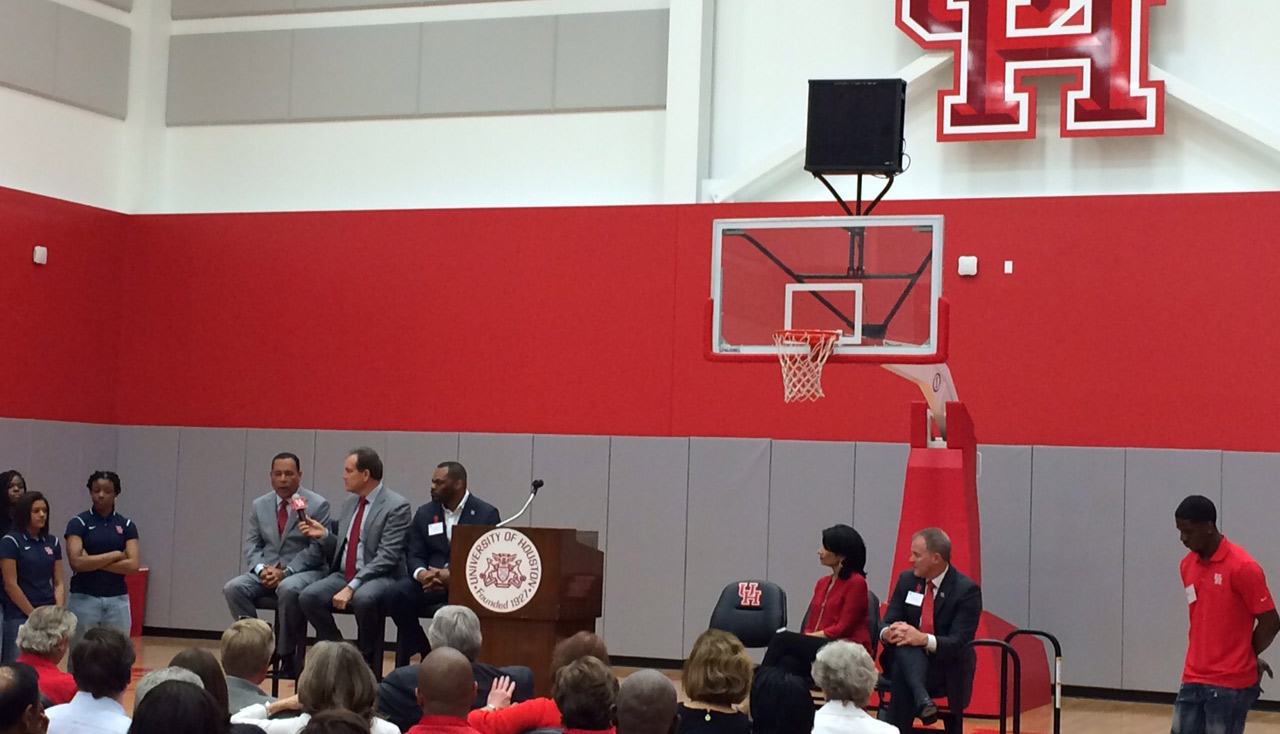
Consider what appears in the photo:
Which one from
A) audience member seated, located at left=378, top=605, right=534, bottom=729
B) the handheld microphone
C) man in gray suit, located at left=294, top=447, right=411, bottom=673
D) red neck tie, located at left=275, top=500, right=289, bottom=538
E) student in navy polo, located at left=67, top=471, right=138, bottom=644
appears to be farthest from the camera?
red neck tie, located at left=275, top=500, right=289, bottom=538

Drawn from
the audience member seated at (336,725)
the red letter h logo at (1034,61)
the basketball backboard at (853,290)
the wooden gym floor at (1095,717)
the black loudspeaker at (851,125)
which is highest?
the red letter h logo at (1034,61)

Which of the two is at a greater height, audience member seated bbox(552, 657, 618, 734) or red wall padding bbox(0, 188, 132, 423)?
red wall padding bbox(0, 188, 132, 423)

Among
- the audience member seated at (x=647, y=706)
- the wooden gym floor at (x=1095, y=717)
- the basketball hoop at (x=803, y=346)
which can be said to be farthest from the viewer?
the wooden gym floor at (x=1095, y=717)

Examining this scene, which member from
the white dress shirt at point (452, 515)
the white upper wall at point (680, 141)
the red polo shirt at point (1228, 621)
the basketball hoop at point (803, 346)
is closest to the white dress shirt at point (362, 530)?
the white dress shirt at point (452, 515)

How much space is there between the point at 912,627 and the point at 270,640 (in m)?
3.14

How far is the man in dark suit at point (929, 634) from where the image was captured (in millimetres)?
6906

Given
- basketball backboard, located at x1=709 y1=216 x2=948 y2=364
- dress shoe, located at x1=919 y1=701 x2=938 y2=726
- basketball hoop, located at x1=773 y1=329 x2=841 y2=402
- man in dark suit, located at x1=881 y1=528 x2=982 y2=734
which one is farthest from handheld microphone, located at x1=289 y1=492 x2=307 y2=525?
dress shoe, located at x1=919 y1=701 x2=938 y2=726

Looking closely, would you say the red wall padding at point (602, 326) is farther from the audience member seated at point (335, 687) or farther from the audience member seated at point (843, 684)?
the audience member seated at point (335, 687)

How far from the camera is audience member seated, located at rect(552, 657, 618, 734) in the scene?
4.55 meters

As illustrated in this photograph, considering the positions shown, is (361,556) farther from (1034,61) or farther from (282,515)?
(1034,61)

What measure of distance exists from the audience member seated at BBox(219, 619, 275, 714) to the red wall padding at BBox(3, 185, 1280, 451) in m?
6.60

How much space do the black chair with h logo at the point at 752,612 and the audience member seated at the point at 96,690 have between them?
3234 millimetres

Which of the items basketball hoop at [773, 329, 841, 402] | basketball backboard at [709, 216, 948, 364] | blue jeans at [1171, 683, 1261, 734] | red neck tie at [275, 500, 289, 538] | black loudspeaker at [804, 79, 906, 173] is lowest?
blue jeans at [1171, 683, 1261, 734]

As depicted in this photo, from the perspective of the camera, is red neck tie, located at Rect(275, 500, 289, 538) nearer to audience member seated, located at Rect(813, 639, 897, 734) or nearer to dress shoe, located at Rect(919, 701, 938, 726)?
dress shoe, located at Rect(919, 701, 938, 726)
